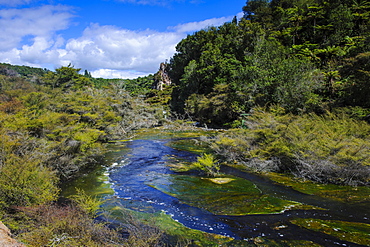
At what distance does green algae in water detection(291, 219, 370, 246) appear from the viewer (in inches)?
243

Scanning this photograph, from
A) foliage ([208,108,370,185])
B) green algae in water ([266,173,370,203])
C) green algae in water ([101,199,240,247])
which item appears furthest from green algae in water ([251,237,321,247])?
foliage ([208,108,370,185])

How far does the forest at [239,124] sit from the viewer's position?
6.57m

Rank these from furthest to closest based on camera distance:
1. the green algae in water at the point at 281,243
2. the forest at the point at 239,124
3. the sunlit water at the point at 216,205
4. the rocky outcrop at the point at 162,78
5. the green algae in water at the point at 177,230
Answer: the rocky outcrop at the point at 162,78, the sunlit water at the point at 216,205, the forest at the point at 239,124, the green algae in water at the point at 177,230, the green algae in water at the point at 281,243

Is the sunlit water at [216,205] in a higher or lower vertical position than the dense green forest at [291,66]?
lower

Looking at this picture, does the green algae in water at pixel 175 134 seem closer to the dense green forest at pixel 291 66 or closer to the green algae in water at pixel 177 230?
the dense green forest at pixel 291 66

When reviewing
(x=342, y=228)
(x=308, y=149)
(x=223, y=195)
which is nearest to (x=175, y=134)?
(x=308, y=149)

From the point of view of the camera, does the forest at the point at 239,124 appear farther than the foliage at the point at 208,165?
No

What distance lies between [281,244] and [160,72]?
81.3 m

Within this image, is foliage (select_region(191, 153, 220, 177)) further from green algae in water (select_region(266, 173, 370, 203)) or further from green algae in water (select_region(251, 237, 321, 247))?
green algae in water (select_region(251, 237, 321, 247))

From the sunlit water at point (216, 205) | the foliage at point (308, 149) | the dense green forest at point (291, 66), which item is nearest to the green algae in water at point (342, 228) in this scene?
the sunlit water at point (216, 205)

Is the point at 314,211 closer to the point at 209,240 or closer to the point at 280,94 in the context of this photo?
the point at 209,240

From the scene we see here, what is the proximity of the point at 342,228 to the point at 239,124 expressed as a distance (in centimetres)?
1772

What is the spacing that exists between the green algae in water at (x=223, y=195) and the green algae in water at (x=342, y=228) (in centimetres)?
Answer: 111

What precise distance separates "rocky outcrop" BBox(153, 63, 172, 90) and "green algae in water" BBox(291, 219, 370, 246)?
74056 mm
